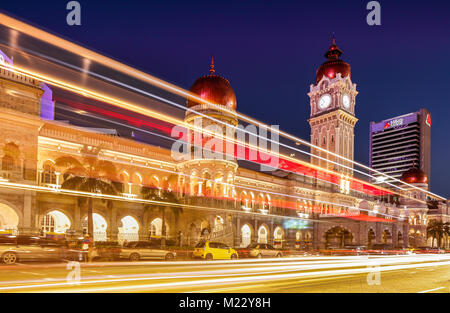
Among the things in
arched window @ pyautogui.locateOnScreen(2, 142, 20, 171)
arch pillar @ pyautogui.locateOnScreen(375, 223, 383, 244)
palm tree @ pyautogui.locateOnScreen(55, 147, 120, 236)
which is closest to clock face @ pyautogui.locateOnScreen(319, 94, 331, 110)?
arch pillar @ pyautogui.locateOnScreen(375, 223, 383, 244)

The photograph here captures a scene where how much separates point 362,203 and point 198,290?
7239 cm

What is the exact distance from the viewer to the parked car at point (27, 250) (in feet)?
66.1

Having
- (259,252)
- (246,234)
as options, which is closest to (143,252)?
(259,252)

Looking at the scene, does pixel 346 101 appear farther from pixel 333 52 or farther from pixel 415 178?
pixel 415 178

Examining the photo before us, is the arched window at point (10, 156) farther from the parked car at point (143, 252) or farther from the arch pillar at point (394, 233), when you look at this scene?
the arch pillar at point (394, 233)

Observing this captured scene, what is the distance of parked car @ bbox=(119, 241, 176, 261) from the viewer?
82.1ft

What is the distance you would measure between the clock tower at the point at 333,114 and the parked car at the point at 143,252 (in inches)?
2004

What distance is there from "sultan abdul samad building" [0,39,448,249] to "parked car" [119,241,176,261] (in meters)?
5.77

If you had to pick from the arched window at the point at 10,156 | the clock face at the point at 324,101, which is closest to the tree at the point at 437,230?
the clock face at the point at 324,101

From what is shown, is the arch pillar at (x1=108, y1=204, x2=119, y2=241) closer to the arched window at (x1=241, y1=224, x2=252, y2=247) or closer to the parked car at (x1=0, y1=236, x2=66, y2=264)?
the parked car at (x1=0, y1=236, x2=66, y2=264)

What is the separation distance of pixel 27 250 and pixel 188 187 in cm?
2346

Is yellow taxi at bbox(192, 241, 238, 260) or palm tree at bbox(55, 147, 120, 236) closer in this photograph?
yellow taxi at bbox(192, 241, 238, 260)

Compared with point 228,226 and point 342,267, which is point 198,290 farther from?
point 228,226
